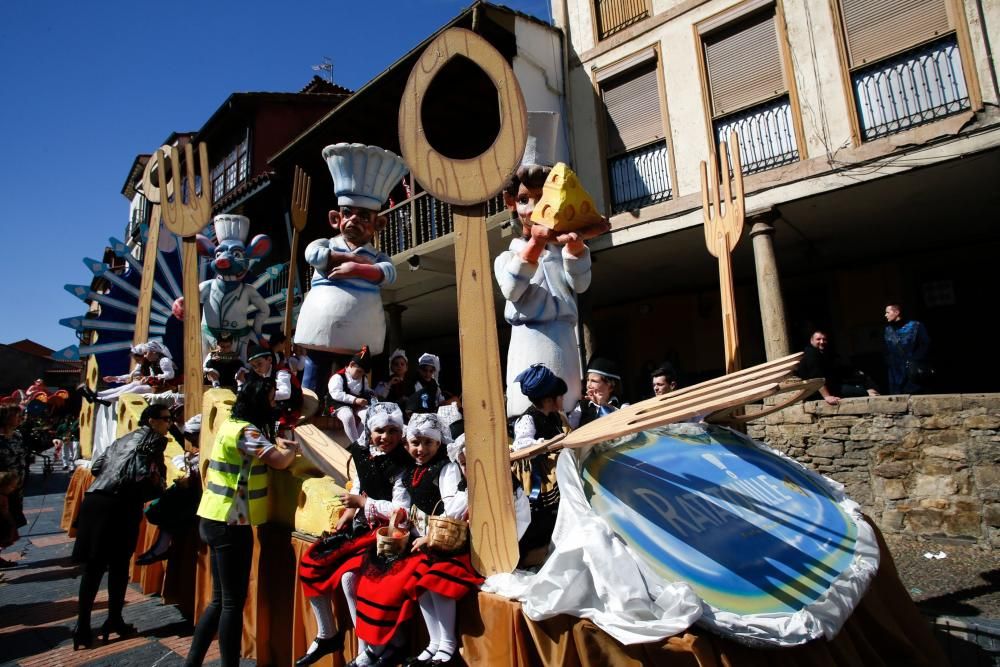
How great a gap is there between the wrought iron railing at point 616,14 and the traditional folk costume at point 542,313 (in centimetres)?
757

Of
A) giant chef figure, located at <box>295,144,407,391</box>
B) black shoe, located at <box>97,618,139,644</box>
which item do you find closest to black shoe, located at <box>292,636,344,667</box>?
black shoe, located at <box>97,618,139,644</box>

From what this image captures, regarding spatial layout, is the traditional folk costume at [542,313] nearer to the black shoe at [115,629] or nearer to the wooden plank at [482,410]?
the wooden plank at [482,410]

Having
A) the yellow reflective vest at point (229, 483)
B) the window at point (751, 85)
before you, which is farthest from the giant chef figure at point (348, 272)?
the window at point (751, 85)

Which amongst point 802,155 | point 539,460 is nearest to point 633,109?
point 802,155

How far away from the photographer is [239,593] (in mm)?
2590

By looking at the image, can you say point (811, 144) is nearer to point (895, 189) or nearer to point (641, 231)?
point (895, 189)

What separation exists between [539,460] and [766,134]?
717 cm

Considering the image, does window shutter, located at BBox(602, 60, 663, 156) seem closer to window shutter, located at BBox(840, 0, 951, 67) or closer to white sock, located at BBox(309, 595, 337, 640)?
window shutter, located at BBox(840, 0, 951, 67)

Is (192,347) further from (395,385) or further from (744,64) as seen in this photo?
(744,64)

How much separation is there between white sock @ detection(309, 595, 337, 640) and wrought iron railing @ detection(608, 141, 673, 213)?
751 cm

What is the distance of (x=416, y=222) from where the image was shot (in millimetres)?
9641

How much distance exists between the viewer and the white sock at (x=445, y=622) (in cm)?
187

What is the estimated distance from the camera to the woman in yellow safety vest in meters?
2.56

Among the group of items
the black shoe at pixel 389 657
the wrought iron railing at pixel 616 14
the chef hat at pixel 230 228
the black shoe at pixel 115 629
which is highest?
the wrought iron railing at pixel 616 14
